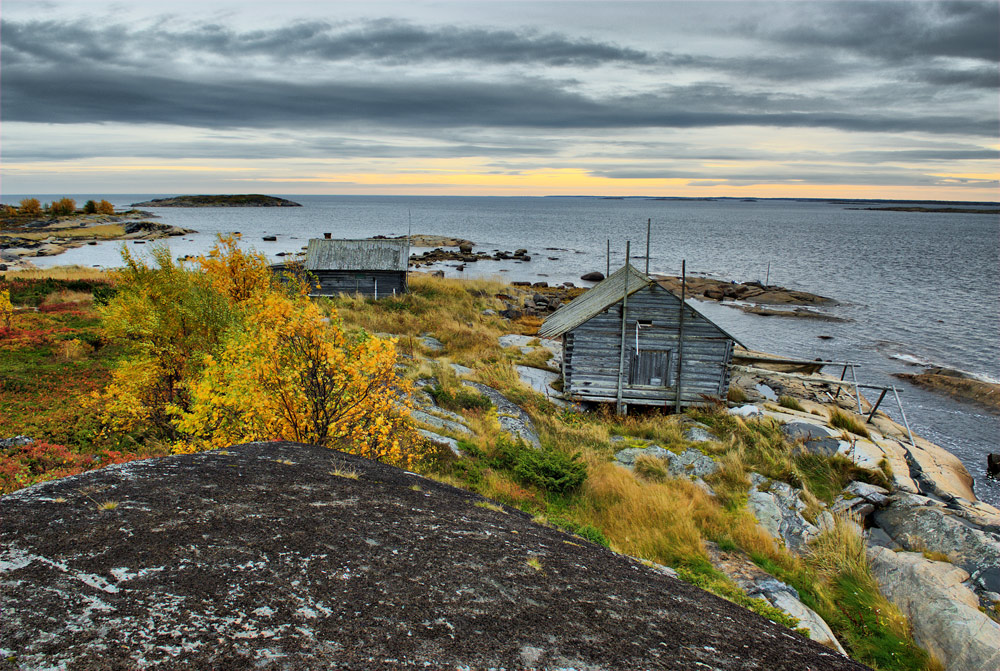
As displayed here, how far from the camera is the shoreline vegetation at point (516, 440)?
8.40 m

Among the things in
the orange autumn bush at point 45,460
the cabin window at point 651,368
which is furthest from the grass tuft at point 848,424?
the orange autumn bush at point 45,460

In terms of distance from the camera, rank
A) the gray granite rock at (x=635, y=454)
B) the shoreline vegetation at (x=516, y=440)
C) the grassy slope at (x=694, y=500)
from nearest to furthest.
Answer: the shoreline vegetation at (x=516, y=440), the grassy slope at (x=694, y=500), the gray granite rock at (x=635, y=454)

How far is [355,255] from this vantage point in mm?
36281

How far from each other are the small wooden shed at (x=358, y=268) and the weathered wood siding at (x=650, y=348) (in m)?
18.8

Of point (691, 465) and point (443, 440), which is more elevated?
point (443, 440)

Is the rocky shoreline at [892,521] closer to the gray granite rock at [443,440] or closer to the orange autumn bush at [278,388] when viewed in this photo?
the gray granite rock at [443,440]

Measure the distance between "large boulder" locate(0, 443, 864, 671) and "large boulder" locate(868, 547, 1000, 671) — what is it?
18.7 ft

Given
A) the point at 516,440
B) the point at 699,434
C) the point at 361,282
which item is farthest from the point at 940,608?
the point at 361,282

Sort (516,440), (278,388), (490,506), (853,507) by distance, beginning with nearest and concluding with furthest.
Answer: (490,506)
(278,388)
(853,507)
(516,440)

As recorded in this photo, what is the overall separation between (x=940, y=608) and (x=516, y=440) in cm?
894

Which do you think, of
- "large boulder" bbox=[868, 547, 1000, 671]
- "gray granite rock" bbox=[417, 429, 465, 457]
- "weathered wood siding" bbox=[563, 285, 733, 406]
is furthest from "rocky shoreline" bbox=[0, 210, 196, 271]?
"large boulder" bbox=[868, 547, 1000, 671]

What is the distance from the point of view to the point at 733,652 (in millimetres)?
3777

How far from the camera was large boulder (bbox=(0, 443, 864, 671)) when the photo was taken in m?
2.99

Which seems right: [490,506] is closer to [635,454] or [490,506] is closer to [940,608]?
[940,608]
